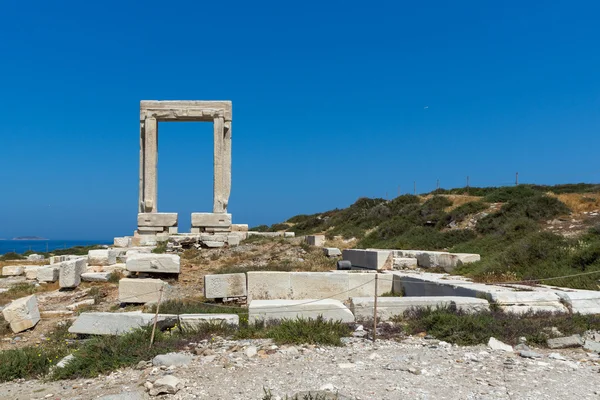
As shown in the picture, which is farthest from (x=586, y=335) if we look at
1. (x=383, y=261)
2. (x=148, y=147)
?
(x=148, y=147)

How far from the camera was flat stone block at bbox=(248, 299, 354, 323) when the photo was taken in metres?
6.96

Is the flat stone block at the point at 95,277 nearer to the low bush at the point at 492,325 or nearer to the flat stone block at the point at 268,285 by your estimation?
the flat stone block at the point at 268,285

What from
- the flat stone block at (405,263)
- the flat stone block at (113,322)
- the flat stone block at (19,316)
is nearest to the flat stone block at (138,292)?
the flat stone block at (19,316)

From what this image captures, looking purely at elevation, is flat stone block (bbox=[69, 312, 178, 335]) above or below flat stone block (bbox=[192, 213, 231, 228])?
below

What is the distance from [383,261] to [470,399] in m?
8.31

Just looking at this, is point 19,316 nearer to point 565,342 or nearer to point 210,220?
point 565,342

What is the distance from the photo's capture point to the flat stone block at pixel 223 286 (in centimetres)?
939

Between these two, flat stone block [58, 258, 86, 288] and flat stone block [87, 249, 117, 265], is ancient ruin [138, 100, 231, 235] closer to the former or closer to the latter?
flat stone block [87, 249, 117, 265]

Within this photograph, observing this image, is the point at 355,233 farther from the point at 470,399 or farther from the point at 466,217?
the point at 470,399

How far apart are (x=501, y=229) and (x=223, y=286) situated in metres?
10.8

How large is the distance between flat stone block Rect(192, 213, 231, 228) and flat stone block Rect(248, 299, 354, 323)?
12.3 metres

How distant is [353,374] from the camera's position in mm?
4855

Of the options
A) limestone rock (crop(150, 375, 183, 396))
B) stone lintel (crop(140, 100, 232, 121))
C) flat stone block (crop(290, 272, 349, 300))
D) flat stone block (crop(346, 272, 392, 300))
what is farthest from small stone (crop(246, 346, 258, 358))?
stone lintel (crop(140, 100, 232, 121))

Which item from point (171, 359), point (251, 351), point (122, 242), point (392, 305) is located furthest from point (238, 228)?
point (171, 359)
